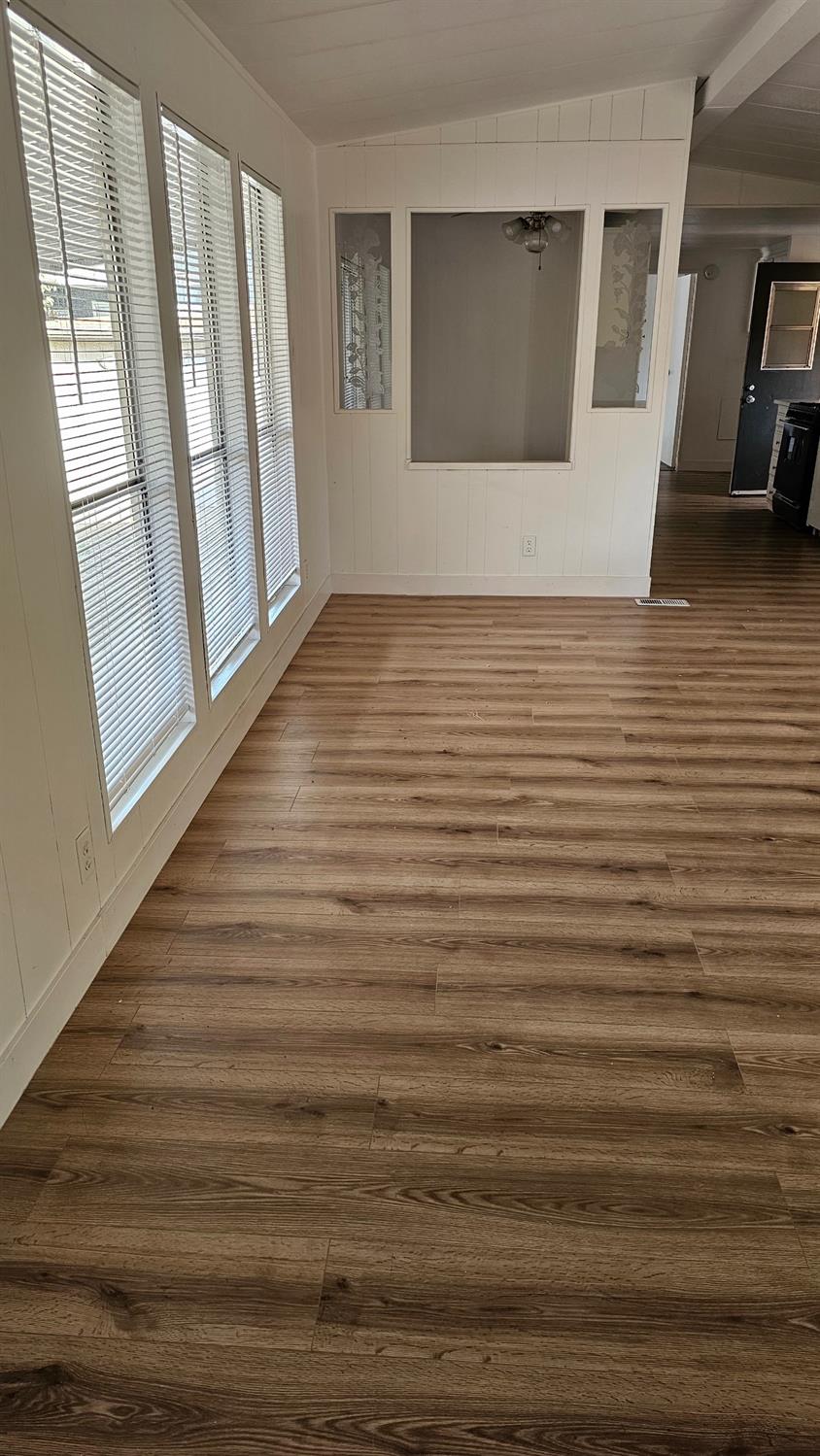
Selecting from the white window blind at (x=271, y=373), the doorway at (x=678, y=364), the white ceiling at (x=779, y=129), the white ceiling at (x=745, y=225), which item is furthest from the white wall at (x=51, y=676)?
the doorway at (x=678, y=364)

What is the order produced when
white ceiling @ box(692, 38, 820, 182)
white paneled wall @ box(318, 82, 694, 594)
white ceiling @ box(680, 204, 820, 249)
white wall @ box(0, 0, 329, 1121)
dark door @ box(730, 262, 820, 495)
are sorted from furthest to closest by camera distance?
dark door @ box(730, 262, 820, 495) → white ceiling @ box(680, 204, 820, 249) → white paneled wall @ box(318, 82, 694, 594) → white ceiling @ box(692, 38, 820, 182) → white wall @ box(0, 0, 329, 1121)

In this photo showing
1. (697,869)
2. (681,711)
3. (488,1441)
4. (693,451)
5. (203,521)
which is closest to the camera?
(488,1441)

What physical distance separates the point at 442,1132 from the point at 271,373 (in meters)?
3.49

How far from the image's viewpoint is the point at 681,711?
4277 mm

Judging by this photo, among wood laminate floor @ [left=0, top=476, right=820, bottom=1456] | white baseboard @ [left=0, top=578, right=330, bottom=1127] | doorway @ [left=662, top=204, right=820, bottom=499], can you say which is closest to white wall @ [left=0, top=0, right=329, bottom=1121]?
white baseboard @ [left=0, top=578, right=330, bottom=1127]

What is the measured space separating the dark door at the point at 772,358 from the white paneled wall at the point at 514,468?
4.52 m

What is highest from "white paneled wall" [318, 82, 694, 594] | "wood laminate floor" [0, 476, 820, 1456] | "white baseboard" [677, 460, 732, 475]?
"white paneled wall" [318, 82, 694, 594]

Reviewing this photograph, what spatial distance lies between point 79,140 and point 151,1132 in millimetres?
2235

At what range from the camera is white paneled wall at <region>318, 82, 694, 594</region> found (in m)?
5.32

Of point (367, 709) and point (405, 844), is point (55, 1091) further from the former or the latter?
point (367, 709)

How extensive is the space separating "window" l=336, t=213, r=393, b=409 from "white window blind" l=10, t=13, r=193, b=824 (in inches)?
124

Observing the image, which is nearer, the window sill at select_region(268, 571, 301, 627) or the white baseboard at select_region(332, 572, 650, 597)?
the window sill at select_region(268, 571, 301, 627)

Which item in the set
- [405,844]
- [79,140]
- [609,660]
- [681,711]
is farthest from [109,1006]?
[609,660]

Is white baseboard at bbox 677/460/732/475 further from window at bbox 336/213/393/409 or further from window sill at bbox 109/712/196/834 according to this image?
window sill at bbox 109/712/196/834
